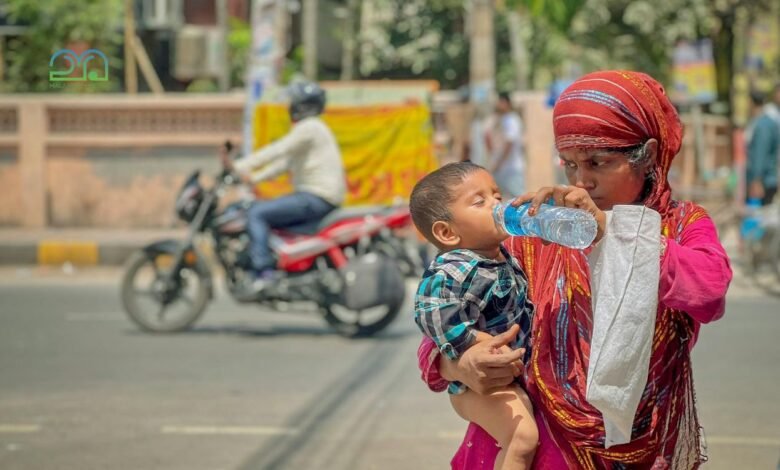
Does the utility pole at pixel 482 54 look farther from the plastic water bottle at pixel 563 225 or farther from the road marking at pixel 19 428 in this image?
the plastic water bottle at pixel 563 225

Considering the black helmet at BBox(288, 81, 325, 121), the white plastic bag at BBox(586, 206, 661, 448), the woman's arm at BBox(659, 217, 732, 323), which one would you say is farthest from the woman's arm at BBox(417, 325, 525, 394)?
the black helmet at BBox(288, 81, 325, 121)

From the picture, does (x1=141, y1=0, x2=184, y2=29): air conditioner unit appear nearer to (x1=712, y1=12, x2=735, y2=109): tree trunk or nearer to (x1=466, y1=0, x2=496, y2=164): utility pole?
(x1=466, y1=0, x2=496, y2=164): utility pole

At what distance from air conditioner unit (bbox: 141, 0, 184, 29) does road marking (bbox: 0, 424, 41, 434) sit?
16970 mm

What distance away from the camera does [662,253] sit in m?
2.04

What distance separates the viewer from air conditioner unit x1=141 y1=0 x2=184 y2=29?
71.1ft

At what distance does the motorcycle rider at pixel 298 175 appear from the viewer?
315 inches

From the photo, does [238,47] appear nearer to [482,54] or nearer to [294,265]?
[482,54]

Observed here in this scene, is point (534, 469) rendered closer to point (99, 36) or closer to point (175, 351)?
point (175, 351)

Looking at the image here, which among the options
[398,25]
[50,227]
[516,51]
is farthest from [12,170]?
[398,25]

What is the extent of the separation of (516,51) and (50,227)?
9.71m

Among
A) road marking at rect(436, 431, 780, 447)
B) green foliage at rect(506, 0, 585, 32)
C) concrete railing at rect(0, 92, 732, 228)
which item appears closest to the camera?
road marking at rect(436, 431, 780, 447)

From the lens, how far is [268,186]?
1353 cm

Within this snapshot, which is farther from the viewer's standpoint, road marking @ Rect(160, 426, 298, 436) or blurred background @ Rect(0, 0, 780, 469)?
blurred background @ Rect(0, 0, 780, 469)

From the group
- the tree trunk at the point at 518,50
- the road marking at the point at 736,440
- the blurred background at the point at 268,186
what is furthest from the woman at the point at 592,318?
the tree trunk at the point at 518,50
